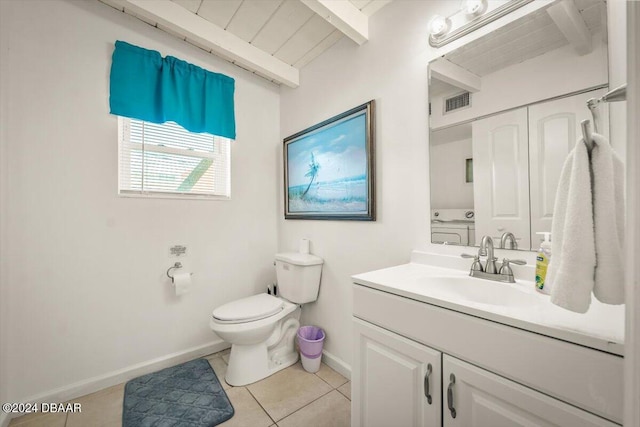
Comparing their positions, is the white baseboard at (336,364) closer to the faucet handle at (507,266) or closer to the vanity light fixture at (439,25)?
the faucet handle at (507,266)

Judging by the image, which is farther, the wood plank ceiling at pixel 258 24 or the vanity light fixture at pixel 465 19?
the wood plank ceiling at pixel 258 24

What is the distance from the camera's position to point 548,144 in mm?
993

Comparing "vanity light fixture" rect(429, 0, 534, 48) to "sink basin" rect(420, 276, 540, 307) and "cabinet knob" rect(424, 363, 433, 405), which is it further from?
"cabinet knob" rect(424, 363, 433, 405)

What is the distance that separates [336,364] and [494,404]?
4.09 ft

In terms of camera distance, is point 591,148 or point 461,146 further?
point 461,146

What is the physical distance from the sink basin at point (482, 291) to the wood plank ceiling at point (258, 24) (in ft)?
5.18

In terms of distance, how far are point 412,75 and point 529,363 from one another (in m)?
1.39

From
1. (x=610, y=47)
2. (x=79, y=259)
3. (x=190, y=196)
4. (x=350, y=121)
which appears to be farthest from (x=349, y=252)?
(x=79, y=259)

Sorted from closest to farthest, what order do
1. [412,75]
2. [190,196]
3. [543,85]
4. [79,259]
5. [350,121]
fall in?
1. [543,85]
2. [412,75]
3. [79,259]
4. [350,121]
5. [190,196]

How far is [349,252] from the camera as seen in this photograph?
175 centimetres

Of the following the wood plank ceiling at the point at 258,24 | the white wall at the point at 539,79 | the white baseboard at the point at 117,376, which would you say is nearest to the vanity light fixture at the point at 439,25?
the white wall at the point at 539,79

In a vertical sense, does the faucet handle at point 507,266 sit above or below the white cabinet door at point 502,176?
below

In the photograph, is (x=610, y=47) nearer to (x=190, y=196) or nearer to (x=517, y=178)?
(x=517, y=178)

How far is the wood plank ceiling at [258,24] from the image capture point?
1.55 meters
